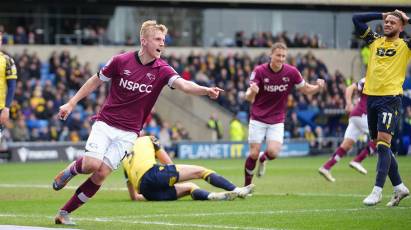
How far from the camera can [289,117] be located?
40.2 m

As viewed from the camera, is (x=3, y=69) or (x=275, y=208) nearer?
(x=275, y=208)

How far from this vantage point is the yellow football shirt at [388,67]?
1321 centimetres

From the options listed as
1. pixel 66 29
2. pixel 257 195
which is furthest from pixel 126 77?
pixel 66 29

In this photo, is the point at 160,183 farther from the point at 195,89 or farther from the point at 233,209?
the point at 195,89

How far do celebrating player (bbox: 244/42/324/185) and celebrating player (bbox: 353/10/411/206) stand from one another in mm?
2847

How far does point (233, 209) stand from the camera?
502 inches

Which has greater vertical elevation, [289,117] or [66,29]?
[66,29]

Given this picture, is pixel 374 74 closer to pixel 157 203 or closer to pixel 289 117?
pixel 157 203

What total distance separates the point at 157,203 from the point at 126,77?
3.22 m

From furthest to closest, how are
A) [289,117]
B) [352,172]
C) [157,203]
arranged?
[289,117], [352,172], [157,203]

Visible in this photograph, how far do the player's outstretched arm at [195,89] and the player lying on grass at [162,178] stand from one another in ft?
9.57

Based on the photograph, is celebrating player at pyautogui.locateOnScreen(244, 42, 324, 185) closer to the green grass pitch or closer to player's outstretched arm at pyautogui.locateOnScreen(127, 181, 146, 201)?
the green grass pitch

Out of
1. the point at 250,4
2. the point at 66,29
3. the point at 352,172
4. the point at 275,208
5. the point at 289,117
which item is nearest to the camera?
the point at 275,208

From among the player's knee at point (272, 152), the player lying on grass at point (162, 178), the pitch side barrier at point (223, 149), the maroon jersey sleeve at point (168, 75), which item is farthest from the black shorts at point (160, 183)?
the pitch side barrier at point (223, 149)
